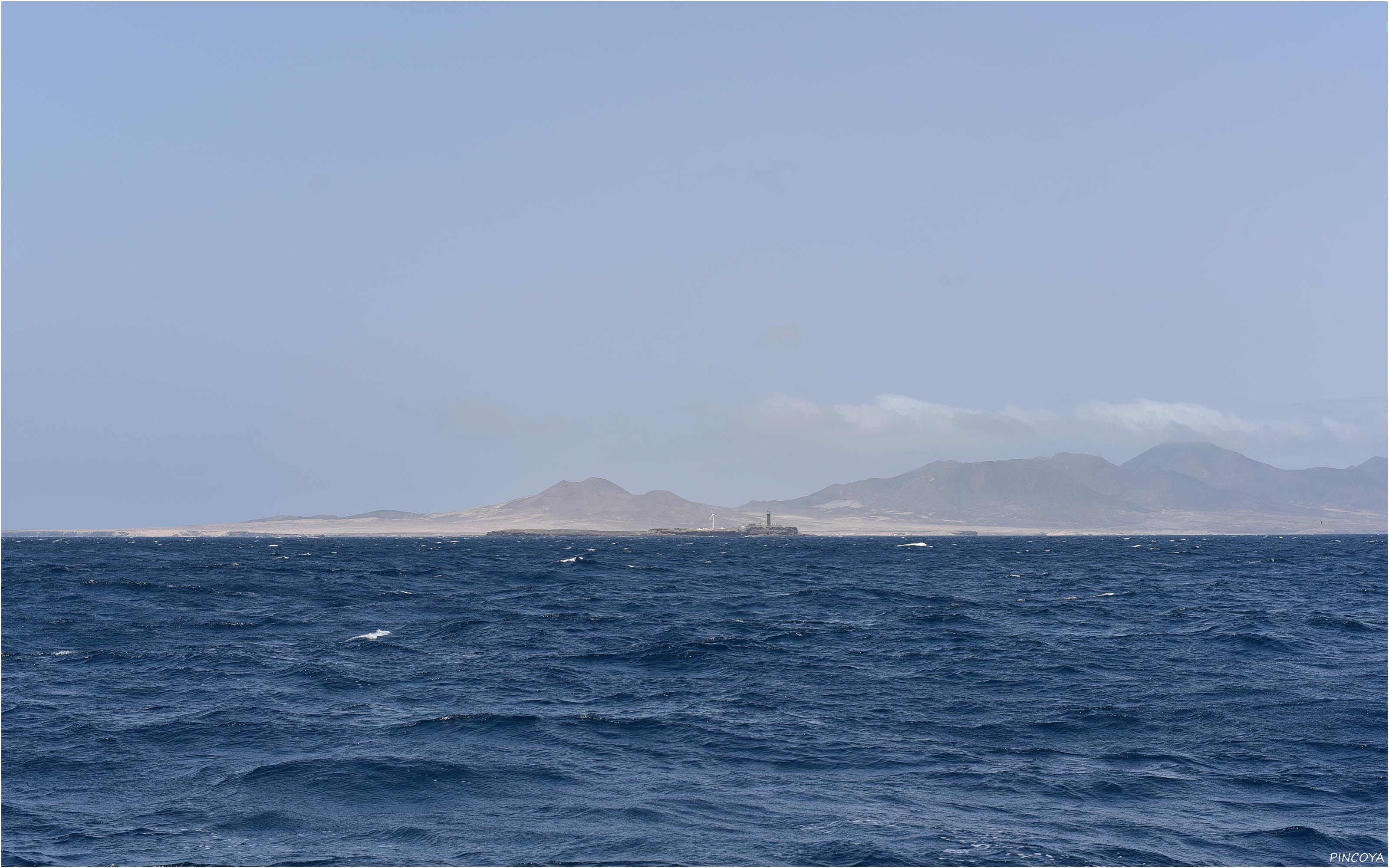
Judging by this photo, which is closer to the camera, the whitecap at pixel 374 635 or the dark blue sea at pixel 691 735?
the dark blue sea at pixel 691 735

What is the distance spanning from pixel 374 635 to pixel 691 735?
84.2ft

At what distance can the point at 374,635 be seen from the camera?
5034cm

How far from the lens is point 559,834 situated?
2158 centimetres

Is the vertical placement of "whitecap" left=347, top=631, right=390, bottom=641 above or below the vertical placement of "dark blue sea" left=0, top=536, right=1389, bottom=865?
below

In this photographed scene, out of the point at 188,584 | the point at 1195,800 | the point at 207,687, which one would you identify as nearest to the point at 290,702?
the point at 207,687

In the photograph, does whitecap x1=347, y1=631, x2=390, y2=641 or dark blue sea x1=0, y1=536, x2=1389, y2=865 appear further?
whitecap x1=347, y1=631, x2=390, y2=641

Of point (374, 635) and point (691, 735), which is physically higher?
point (691, 735)

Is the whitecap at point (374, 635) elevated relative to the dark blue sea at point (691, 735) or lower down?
lower down

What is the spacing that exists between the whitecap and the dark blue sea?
2.87 ft

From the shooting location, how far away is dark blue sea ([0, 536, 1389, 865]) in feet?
70.3

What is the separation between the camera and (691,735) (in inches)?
1184

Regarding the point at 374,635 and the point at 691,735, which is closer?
the point at 691,735

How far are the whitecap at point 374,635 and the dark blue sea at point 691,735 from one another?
0.88 meters

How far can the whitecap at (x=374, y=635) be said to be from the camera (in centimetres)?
4909
